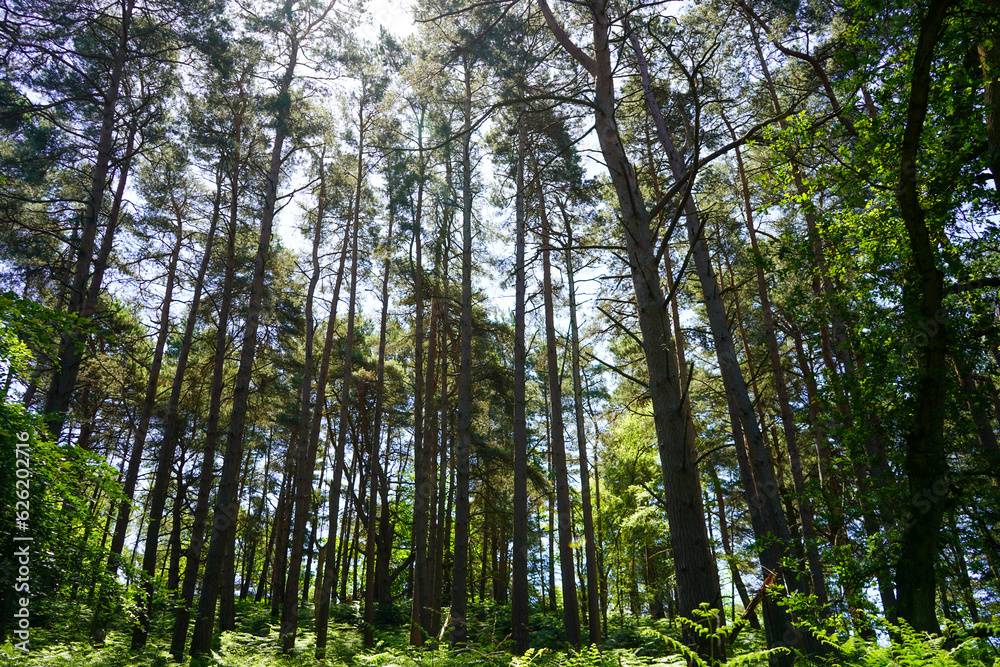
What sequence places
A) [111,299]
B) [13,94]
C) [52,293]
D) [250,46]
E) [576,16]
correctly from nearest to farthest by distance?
[576,16], [13,94], [250,46], [52,293], [111,299]

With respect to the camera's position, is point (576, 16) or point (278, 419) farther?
point (278, 419)

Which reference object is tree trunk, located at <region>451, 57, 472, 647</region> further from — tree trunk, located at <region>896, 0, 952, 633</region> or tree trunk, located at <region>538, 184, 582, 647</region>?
tree trunk, located at <region>896, 0, 952, 633</region>

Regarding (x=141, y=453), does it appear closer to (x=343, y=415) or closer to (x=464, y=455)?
(x=343, y=415)

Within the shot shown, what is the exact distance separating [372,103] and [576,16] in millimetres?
8398

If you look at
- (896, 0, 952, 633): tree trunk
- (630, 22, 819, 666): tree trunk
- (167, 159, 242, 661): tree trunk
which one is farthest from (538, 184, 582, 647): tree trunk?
(167, 159, 242, 661): tree trunk

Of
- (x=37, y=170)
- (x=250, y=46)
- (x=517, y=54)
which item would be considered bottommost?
(x=517, y=54)

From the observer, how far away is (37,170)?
1098 centimetres

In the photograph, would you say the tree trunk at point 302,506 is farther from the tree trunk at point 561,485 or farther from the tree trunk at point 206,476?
the tree trunk at point 561,485

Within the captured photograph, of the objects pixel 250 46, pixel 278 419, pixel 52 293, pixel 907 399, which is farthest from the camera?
pixel 278 419

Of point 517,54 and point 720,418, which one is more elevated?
point 517,54

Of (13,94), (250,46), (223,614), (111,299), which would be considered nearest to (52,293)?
(111,299)

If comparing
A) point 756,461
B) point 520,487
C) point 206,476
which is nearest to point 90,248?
point 206,476

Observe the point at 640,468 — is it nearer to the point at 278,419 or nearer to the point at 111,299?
the point at 278,419

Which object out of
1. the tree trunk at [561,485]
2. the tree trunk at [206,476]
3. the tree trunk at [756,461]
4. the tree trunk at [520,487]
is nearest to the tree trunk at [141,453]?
the tree trunk at [206,476]
